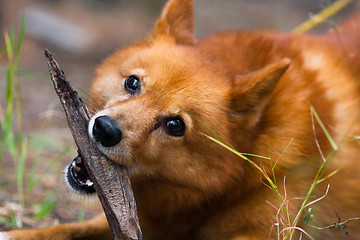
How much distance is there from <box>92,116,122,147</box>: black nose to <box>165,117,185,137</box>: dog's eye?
1.21 ft

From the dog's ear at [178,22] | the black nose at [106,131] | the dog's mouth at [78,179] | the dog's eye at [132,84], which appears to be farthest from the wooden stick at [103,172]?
the dog's ear at [178,22]

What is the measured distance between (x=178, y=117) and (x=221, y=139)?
33 centimetres

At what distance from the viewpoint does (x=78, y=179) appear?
9.81ft

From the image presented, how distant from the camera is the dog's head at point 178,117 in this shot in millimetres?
2881

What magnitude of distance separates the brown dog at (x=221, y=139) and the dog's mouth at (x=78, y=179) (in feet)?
0.05

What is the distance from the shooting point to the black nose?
8.80 ft

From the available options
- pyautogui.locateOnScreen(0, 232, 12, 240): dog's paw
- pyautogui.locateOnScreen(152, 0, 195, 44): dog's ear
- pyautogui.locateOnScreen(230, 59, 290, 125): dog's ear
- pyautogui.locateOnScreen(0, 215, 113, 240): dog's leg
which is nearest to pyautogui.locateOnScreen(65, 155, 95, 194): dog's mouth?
pyautogui.locateOnScreen(0, 215, 113, 240): dog's leg

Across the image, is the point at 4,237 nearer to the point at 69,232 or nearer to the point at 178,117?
the point at 69,232

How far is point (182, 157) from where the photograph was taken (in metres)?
3.02

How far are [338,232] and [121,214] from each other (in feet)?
5.79

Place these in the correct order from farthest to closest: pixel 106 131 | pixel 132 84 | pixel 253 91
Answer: pixel 132 84, pixel 253 91, pixel 106 131

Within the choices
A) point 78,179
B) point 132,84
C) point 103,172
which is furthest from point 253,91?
point 78,179

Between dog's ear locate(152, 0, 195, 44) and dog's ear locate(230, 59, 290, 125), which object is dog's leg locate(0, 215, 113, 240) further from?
dog's ear locate(152, 0, 195, 44)

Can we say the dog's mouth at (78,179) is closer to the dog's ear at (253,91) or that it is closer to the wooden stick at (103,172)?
the wooden stick at (103,172)
